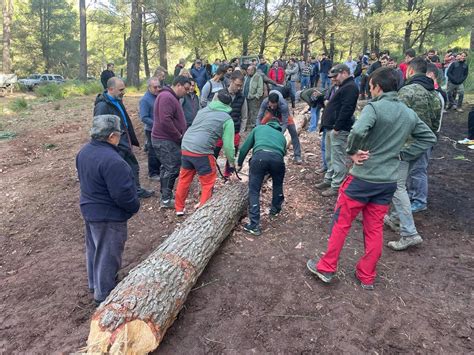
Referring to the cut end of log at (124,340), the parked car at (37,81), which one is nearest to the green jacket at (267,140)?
the cut end of log at (124,340)

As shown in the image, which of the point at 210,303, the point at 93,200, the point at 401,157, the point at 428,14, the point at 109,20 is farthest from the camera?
the point at 109,20

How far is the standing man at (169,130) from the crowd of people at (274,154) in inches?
0.6

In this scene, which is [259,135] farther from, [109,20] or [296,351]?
[109,20]

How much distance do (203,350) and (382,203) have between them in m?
2.17

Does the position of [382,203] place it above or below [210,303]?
above

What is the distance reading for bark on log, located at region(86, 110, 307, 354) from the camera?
8.62ft

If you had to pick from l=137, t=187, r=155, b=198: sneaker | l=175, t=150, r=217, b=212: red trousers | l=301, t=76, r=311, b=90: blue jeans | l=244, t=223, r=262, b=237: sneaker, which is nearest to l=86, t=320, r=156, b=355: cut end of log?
l=244, t=223, r=262, b=237: sneaker

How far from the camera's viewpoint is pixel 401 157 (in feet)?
14.1

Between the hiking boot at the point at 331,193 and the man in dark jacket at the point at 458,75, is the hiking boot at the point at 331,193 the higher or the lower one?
the lower one

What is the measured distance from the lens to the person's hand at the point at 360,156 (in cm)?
335

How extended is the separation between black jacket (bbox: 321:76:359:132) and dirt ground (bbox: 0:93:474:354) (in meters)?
1.28

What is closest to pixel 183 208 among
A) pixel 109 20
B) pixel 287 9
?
pixel 287 9

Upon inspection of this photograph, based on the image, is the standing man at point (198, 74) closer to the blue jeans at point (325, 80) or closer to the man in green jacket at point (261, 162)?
the man in green jacket at point (261, 162)

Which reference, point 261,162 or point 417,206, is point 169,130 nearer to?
point 261,162
